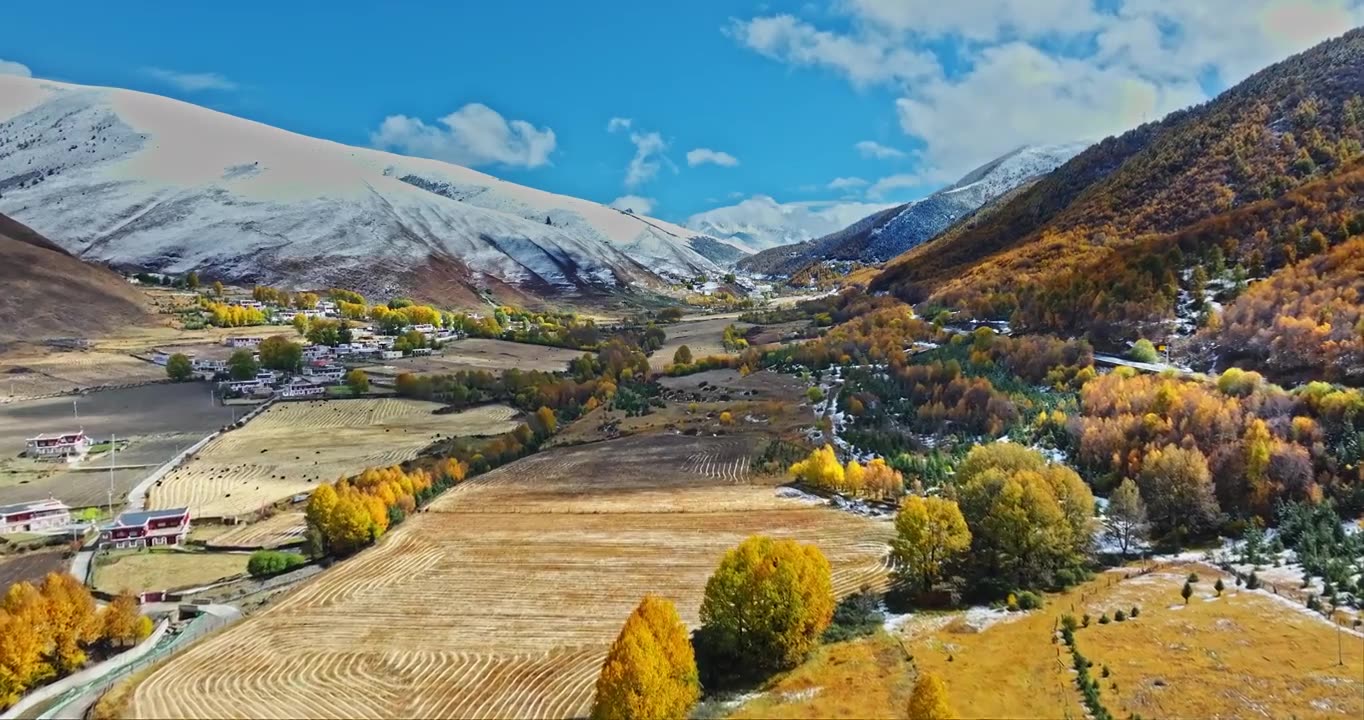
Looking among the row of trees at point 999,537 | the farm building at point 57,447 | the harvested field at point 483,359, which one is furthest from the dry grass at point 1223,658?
the harvested field at point 483,359

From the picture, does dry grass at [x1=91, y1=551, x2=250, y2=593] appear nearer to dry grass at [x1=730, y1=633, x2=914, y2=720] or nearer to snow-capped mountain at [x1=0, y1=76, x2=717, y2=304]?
dry grass at [x1=730, y1=633, x2=914, y2=720]

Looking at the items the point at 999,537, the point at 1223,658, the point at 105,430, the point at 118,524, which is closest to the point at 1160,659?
the point at 1223,658

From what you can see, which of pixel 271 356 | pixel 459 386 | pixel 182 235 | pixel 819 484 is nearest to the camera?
pixel 819 484

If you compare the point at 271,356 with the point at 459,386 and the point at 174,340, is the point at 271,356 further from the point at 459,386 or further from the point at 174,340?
the point at 459,386

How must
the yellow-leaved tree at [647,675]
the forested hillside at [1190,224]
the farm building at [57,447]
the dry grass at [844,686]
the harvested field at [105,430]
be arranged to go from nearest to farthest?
the yellow-leaved tree at [647,675] < the dry grass at [844,686] < the harvested field at [105,430] < the farm building at [57,447] < the forested hillside at [1190,224]

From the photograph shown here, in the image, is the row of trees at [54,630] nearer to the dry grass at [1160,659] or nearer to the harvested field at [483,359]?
the dry grass at [1160,659]

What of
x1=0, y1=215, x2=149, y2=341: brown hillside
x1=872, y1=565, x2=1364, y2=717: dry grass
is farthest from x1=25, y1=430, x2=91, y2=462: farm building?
x1=872, y1=565, x2=1364, y2=717: dry grass

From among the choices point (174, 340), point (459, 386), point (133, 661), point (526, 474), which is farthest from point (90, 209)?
point (133, 661)
